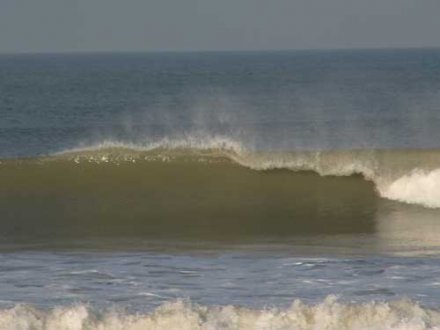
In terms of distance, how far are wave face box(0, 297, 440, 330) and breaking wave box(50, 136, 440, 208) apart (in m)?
8.05

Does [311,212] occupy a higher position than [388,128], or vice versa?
[388,128]

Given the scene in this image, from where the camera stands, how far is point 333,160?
792 inches

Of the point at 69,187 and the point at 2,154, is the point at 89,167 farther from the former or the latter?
the point at 2,154

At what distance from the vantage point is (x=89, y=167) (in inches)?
816

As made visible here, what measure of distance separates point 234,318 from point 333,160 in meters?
10.6

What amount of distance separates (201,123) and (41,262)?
90.7 feet

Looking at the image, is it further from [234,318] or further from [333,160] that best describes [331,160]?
[234,318]

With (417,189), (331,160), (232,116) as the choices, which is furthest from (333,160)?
(232,116)

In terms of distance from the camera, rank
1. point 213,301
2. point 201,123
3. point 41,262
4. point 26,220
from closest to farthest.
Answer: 1. point 213,301
2. point 41,262
3. point 26,220
4. point 201,123

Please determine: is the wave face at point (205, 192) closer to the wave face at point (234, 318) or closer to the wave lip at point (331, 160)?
the wave lip at point (331, 160)

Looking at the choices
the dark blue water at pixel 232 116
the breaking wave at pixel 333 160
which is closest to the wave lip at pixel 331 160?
the breaking wave at pixel 333 160

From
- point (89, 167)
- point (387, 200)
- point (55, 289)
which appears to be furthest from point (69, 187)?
point (55, 289)

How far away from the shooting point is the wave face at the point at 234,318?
9688mm

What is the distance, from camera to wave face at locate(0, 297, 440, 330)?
31.8ft
